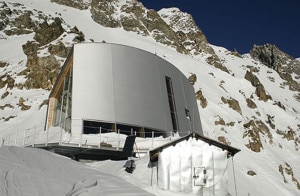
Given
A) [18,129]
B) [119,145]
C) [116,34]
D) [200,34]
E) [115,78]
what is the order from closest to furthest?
[119,145] < [115,78] < [18,129] < [116,34] < [200,34]

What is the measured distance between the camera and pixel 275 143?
62156mm

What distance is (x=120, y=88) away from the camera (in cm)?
2845

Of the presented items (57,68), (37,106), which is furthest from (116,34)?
(37,106)

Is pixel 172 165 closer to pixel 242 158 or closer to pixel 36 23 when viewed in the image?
pixel 242 158

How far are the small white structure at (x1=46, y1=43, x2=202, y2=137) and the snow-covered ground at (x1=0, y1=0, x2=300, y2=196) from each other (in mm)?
5639

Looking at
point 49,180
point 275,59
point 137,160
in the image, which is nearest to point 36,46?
point 137,160

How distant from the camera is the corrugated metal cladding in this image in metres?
26.8

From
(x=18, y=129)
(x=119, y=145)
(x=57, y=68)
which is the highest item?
(x=57, y=68)

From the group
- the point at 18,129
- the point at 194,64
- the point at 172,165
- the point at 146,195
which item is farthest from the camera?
the point at 194,64

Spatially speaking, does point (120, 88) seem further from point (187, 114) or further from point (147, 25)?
Result: point (147, 25)

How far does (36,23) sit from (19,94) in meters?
35.3

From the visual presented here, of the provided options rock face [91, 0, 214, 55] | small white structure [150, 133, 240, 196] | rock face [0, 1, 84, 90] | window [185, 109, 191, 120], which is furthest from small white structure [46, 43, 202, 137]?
rock face [91, 0, 214, 55]

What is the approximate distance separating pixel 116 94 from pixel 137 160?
864cm

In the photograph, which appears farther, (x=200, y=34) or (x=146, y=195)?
(x=200, y=34)
